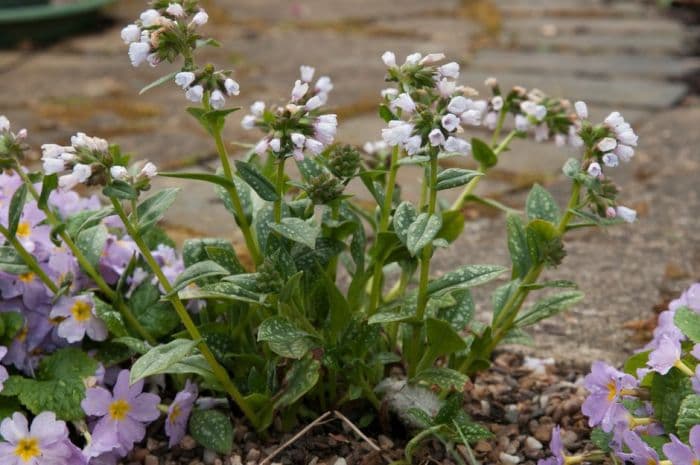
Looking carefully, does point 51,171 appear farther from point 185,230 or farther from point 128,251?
point 185,230

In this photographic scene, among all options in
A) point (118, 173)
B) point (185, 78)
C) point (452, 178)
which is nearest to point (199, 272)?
point (118, 173)

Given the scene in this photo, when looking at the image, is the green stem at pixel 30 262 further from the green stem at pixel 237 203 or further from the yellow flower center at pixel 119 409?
the green stem at pixel 237 203

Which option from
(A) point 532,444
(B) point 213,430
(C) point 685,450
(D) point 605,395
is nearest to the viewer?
(C) point 685,450

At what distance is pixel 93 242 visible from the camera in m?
1.73

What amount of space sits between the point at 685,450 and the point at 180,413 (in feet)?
2.65

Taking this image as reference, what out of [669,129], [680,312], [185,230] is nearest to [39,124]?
[185,230]

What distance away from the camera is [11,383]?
1.63 meters

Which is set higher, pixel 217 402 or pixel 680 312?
pixel 680 312

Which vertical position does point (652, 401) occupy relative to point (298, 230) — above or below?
below

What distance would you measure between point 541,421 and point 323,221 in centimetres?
56

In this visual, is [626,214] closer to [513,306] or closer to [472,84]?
[513,306]

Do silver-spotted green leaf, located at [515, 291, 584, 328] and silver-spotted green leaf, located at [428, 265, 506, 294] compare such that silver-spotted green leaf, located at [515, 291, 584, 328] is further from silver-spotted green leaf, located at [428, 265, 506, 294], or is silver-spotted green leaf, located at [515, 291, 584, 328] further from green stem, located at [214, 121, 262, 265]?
green stem, located at [214, 121, 262, 265]

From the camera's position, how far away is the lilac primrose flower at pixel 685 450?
4.29ft

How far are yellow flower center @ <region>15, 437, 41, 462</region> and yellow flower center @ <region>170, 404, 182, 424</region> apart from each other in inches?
8.6
